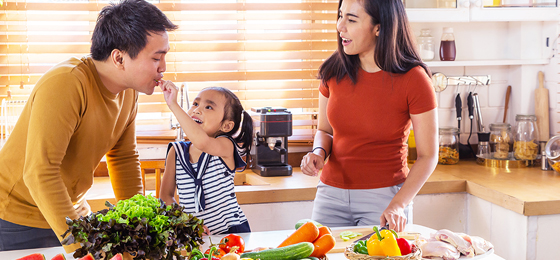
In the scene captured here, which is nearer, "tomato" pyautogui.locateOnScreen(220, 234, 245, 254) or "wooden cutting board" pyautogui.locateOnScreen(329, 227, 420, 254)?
"tomato" pyautogui.locateOnScreen(220, 234, 245, 254)

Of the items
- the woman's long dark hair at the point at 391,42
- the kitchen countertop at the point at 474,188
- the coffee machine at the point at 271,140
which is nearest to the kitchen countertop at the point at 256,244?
the woman's long dark hair at the point at 391,42

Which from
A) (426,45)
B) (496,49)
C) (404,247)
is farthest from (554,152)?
(404,247)

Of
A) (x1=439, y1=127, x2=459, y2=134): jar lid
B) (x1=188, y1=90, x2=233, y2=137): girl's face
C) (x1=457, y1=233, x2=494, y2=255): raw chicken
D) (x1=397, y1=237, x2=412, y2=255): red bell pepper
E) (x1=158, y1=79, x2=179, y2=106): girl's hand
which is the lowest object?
(x1=457, y1=233, x2=494, y2=255): raw chicken

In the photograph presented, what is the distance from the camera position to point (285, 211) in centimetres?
242

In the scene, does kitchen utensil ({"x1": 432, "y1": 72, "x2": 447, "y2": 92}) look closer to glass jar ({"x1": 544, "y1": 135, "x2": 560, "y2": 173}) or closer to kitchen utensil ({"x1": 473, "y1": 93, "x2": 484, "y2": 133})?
kitchen utensil ({"x1": 473, "y1": 93, "x2": 484, "y2": 133})

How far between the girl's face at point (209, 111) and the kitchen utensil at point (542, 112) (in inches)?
79.7

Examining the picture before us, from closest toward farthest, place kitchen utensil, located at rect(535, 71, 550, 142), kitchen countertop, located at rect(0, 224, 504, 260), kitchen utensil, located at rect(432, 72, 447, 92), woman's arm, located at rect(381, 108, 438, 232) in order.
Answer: kitchen countertop, located at rect(0, 224, 504, 260) < woman's arm, located at rect(381, 108, 438, 232) < kitchen utensil, located at rect(535, 71, 550, 142) < kitchen utensil, located at rect(432, 72, 447, 92)

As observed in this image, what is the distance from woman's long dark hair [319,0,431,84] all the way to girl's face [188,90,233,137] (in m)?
0.46

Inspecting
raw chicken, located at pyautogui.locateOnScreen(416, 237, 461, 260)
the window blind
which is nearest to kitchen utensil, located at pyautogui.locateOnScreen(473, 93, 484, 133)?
the window blind

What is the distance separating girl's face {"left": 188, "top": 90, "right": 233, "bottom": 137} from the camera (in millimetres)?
1763

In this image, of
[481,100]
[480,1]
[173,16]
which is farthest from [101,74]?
[481,100]

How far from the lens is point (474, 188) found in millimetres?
2428

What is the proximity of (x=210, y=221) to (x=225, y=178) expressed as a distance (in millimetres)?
160

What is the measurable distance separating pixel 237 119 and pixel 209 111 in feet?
0.37
